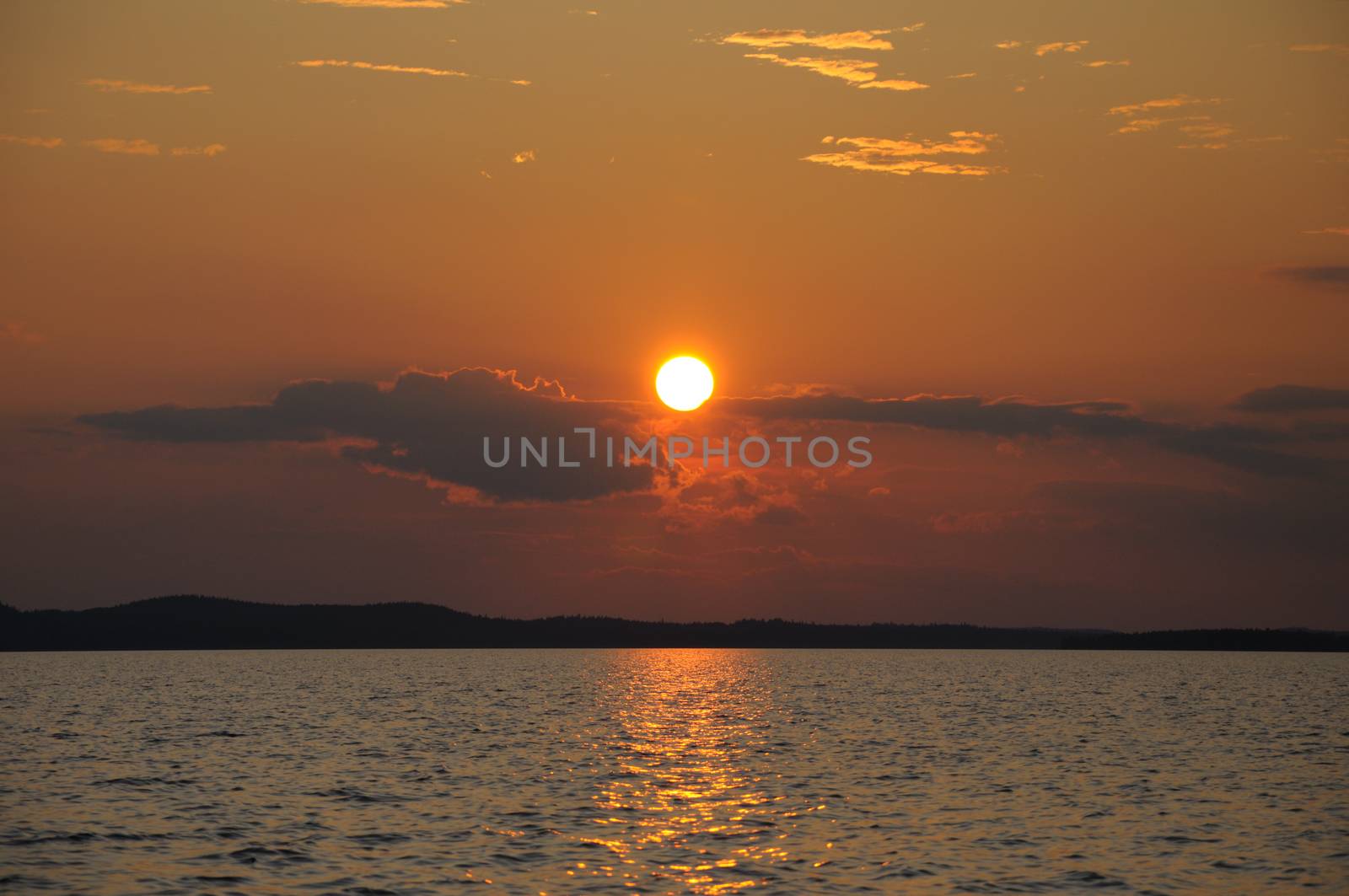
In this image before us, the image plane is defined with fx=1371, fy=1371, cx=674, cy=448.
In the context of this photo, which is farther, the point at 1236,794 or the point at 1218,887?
the point at 1236,794

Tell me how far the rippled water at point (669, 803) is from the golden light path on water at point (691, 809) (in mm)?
198

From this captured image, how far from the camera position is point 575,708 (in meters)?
127

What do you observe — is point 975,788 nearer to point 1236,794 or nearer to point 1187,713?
point 1236,794

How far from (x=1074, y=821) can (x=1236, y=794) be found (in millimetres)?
13117

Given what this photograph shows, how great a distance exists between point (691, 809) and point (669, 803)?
6.61 feet

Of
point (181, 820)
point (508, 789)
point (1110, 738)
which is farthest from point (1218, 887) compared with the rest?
point (1110, 738)

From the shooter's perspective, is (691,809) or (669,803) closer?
(691,809)

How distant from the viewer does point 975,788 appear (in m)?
61.6

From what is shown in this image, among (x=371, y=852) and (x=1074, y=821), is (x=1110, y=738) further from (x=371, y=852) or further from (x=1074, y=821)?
(x=371, y=852)

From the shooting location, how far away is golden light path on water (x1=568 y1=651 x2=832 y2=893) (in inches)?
1639

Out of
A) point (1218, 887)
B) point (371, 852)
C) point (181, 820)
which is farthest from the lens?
point (181, 820)

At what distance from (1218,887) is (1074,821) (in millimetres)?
11813

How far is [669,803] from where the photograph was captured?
5634 cm

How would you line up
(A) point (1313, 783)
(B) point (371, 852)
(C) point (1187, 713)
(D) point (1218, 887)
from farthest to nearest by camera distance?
(C) point (1187, 713), (A) point (1313, 783), (B) point (371, 852), (D) point (1218, 887)
